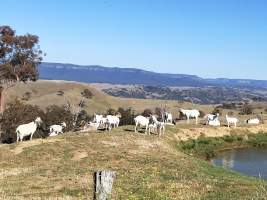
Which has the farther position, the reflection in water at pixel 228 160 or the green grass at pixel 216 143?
the green grass at pixel 216 143

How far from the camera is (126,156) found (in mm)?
42875

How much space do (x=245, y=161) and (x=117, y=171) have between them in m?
24.6

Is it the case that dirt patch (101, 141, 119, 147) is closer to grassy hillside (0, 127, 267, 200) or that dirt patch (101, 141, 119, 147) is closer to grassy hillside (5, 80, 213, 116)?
grassy hillside (0, 127, 267, 200)

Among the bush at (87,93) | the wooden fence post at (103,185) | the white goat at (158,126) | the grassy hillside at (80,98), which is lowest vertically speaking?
the grassy hillside at (80,98)

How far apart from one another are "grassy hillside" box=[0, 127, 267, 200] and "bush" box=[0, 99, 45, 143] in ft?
48.9

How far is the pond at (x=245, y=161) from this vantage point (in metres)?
50.2

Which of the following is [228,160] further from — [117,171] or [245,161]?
[117,171]

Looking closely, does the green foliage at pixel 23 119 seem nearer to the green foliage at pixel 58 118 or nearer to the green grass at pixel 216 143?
the green foliage at pixel 58 118

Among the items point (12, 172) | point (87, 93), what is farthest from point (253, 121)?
point (87, 93)

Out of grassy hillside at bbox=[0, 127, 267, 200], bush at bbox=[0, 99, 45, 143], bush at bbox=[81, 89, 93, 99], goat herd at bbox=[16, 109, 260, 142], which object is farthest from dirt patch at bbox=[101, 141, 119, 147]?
bush at bbox=[81, 89, 93, 99]

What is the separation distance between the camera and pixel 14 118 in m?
69.0

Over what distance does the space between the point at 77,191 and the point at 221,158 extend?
3406 centimetres

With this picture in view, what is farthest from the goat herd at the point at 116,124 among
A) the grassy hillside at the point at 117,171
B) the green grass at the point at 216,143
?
the green grass at the point at 216,143

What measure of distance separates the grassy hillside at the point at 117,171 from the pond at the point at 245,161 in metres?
5.44
